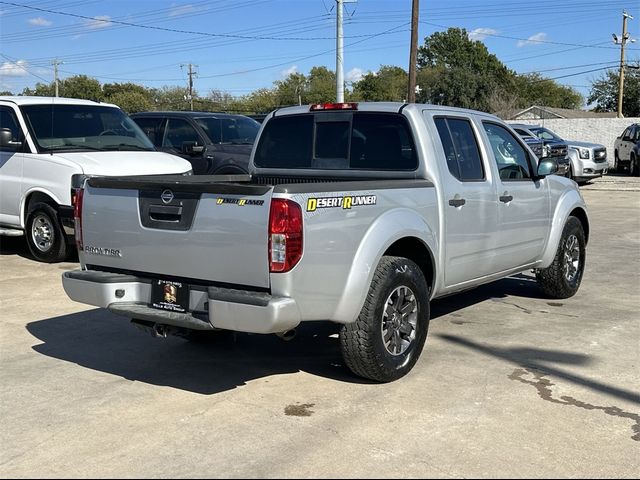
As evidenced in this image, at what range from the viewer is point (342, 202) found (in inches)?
176

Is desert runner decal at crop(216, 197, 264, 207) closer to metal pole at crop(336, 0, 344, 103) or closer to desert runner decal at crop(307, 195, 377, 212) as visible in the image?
desert runner decal at crop(307, 195, 377, 212)

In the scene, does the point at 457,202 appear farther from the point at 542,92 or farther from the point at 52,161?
the point at 542,92

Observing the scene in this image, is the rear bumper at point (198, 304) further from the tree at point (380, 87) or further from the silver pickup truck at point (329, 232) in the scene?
the tree at point (380, 87)

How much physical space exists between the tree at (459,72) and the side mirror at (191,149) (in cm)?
5925

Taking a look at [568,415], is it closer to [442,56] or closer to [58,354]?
[58,354]

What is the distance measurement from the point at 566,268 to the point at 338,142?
309 cm

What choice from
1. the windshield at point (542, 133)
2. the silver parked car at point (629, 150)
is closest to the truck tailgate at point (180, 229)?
the windshield at point (542, 133)

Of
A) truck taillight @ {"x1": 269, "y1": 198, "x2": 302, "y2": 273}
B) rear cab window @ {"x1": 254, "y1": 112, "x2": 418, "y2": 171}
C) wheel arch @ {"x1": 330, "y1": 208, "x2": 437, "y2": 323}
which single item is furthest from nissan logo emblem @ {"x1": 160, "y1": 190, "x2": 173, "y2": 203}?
rear cab window @ {"x1": 254, "y1": 112, "x2": 418, "y2": 171}

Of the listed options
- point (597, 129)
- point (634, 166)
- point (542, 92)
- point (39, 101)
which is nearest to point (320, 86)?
point (542, 92)

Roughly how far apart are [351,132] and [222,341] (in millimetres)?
2070

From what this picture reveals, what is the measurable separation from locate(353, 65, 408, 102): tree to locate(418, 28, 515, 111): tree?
397 cm

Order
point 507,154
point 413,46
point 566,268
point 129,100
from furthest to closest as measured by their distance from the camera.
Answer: point 129,100
point 413,46
point 566,268
point 507,154

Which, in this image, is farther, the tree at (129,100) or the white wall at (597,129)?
the tree at (129,100)

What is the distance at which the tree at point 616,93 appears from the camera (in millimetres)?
65375
